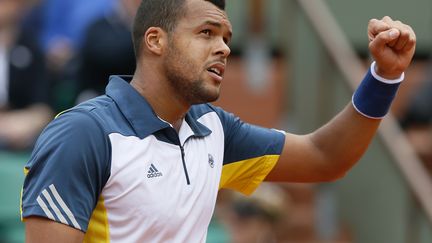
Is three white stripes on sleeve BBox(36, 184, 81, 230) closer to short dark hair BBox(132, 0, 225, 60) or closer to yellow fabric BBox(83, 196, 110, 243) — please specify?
yellow fabric BBox(83, 196, 110, 243)

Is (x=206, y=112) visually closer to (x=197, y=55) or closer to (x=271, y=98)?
(x=197, y=55)

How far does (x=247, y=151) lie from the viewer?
174 inches

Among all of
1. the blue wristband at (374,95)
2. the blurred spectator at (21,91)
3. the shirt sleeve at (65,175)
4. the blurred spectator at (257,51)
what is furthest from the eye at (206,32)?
the blurred spectator at (257,51)

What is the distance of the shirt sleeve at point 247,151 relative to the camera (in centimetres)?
441

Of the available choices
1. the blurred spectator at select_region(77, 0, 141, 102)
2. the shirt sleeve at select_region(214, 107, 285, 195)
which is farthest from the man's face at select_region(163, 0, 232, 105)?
the blurred spectator at select_region(77, 0, 141, 102)

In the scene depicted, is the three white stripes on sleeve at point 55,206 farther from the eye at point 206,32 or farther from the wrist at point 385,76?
the wrist at point 385,76

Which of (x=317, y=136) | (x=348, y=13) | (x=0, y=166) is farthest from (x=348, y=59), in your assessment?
(x=317, y=136)

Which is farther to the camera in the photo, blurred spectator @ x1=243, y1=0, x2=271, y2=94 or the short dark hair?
blurred spectator @ x1=243, y1=0, x2=271, y2=94

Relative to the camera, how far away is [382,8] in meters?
10.2

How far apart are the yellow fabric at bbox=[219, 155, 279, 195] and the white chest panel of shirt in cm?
26

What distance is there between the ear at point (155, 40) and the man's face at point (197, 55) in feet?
0.10

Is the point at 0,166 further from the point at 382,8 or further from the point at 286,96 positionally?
the point at 382,8

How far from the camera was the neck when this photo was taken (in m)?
4.08

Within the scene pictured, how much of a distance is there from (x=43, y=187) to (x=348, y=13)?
693 cm
